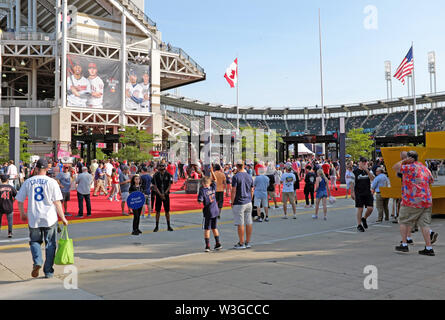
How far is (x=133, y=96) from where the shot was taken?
4572 centimetres

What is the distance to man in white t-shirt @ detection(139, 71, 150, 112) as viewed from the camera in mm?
46406

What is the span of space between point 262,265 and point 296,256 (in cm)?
94

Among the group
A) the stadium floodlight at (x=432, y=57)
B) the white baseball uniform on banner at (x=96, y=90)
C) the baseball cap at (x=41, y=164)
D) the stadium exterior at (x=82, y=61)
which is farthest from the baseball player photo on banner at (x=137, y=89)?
the stadium floodlight at (x=432, y=57)

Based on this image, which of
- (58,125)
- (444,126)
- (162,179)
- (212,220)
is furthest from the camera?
(444,126)

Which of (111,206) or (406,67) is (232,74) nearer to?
(406,67)

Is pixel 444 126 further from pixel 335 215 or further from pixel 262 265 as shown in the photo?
pixel 262 265

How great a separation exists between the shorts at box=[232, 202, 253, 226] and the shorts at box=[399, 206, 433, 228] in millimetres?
2844

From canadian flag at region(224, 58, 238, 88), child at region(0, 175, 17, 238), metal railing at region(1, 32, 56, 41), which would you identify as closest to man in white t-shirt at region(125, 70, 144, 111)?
metal railing at region(1, 32, 56, 41)

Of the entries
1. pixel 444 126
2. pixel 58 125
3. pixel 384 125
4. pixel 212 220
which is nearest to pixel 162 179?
pixel 212 220

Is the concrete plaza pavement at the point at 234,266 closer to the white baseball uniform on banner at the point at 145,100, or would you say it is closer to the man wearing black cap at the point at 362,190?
the man wearing black cap at the point at 362,190

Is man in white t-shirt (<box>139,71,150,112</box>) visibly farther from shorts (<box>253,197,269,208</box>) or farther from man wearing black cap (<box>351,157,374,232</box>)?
man wearing black cap (<box>351,157,374,232</box>)

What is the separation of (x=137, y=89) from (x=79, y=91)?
6572mm

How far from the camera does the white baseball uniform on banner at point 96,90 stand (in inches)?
1694

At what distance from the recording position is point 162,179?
10.2 meters
